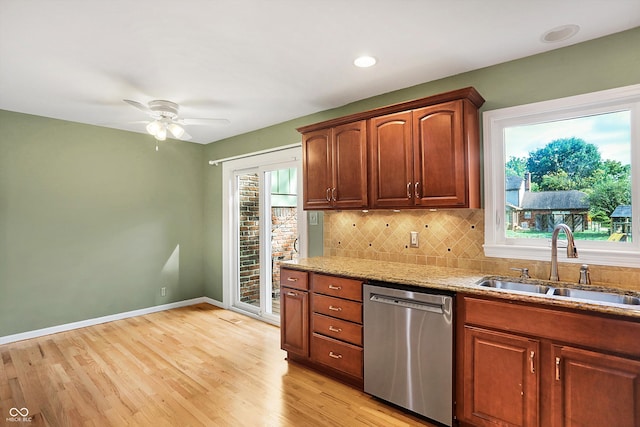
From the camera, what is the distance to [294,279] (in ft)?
10.4

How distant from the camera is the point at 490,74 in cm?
269

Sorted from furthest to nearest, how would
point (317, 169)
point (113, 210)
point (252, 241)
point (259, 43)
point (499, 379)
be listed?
point (252, 241)
point (113, 210)
point (317, 169)
point (259, 43)
point (499, 379)

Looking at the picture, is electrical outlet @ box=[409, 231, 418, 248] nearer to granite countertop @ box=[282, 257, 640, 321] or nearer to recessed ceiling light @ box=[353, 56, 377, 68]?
granite countertop @ box=[282, 257, 640, 321]

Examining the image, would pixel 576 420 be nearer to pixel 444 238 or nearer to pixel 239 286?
pixel 444 238

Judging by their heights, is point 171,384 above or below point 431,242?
below

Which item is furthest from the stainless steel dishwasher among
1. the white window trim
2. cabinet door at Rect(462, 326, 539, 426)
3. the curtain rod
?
the curtain rod

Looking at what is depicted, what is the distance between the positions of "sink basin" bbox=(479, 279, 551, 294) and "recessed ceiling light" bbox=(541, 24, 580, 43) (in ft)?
5.42

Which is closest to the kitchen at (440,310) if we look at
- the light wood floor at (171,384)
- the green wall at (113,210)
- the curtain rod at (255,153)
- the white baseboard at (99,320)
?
the light wood floor at (171,384)

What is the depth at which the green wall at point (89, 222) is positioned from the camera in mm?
3756

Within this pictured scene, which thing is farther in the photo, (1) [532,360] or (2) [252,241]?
(2) [252,241]

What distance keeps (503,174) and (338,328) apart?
5.92 ft

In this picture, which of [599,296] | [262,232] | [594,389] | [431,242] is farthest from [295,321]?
[599,296]

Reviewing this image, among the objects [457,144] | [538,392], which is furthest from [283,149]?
[538,392]

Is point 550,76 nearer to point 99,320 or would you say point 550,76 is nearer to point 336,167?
point 336,167
